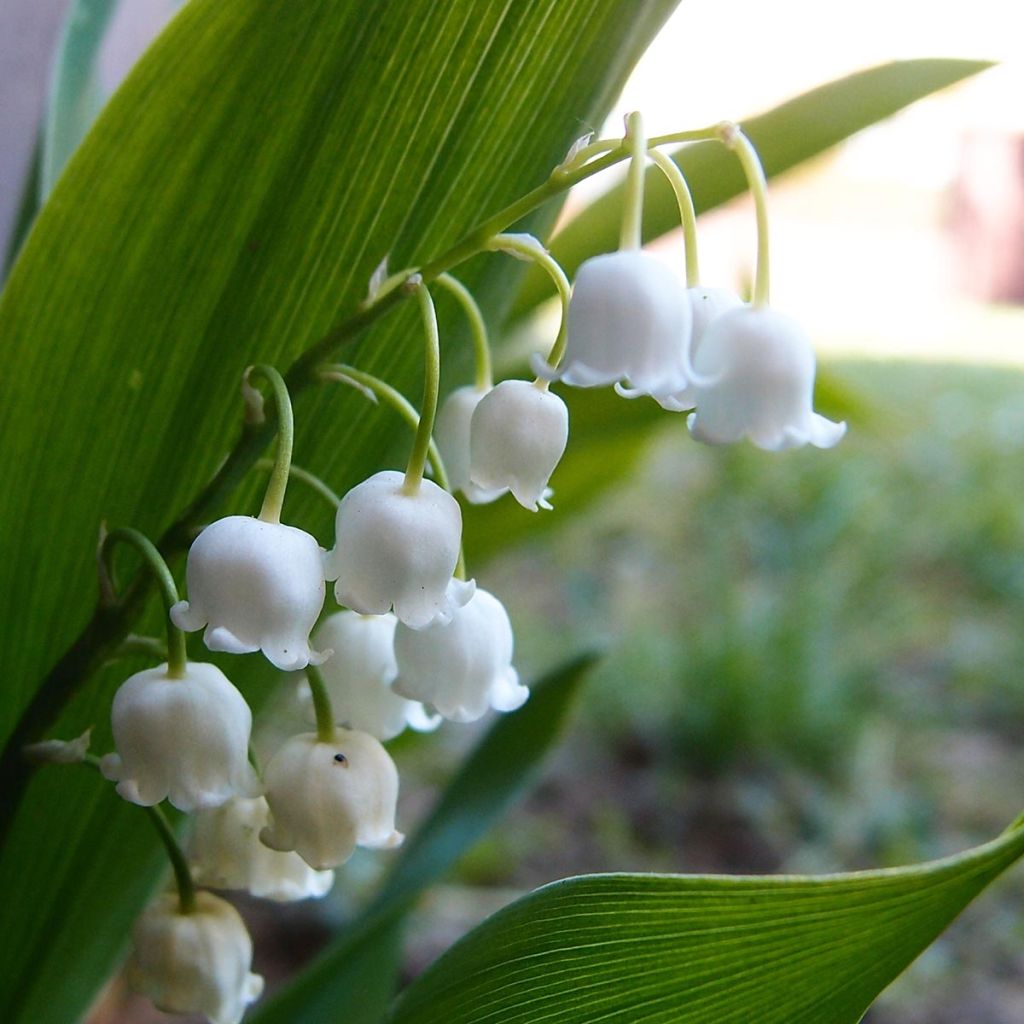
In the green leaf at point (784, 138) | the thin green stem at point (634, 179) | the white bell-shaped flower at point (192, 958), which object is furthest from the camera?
the green leaf at point (784, 138)

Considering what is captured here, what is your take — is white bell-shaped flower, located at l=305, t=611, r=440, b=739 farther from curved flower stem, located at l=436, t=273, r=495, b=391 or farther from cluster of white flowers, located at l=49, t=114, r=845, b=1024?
curved flower stem, located at l=436, t=273, r=495, b=391

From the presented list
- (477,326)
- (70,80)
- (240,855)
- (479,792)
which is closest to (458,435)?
(477,326)

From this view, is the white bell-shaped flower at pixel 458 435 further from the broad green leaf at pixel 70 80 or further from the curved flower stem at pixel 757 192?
the broad green leaf at pixel 70 80

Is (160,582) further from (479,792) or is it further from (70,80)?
(70,80)

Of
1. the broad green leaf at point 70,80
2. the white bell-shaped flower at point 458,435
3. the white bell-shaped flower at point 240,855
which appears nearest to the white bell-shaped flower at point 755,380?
→ the white bell-shaped flower at point 458,435

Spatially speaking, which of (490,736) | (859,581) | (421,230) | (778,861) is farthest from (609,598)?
(421,230)

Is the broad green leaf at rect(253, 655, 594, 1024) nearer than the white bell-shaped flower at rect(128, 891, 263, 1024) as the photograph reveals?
No

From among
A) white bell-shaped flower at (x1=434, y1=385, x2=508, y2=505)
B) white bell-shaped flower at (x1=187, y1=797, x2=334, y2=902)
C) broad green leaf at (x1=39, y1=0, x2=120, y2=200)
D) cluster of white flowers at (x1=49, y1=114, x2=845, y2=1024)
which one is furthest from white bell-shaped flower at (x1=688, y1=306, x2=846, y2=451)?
broad green leaf at (x1=39, y1=0, x2=120, y2=200)

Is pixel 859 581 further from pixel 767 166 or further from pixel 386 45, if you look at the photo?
pixel 386 45
